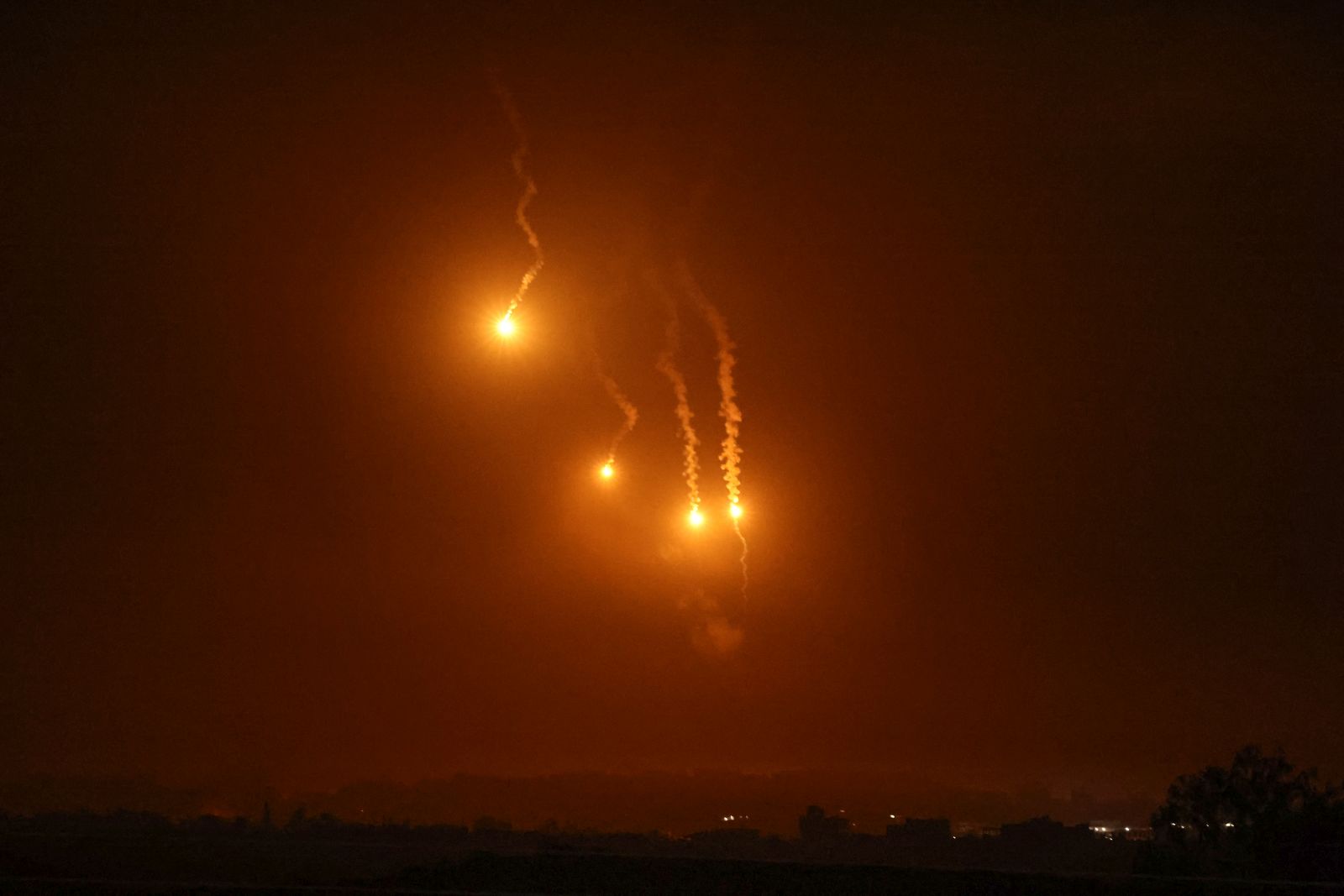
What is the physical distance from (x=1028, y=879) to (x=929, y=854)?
35.8 feet

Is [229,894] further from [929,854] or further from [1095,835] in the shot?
[1095,835]

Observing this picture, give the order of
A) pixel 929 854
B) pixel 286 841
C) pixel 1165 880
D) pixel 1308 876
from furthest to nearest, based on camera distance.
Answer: pixel 929 854, pixel 286 841, pixel 1308 876, pixel 1165 880

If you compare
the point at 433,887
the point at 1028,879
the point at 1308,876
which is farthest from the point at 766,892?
the point at 1308,876

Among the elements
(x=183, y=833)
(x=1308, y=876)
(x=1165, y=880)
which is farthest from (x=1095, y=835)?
(x=183, y=833)

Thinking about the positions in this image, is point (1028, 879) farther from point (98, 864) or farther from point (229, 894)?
point (98, 864)

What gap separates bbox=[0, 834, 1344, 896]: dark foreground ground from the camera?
2044 cm

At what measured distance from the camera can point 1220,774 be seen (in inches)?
1077

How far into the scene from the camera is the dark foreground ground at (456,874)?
2044 centimetres

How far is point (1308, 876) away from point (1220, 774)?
14.5 ft

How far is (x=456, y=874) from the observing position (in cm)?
2217

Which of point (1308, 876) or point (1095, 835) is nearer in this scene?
point (1308, 876)

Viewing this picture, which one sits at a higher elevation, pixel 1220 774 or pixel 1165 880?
pixel 1220 774

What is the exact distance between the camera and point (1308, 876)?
23.0 meters

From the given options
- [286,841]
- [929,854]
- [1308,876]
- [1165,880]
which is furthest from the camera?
[929,854]
